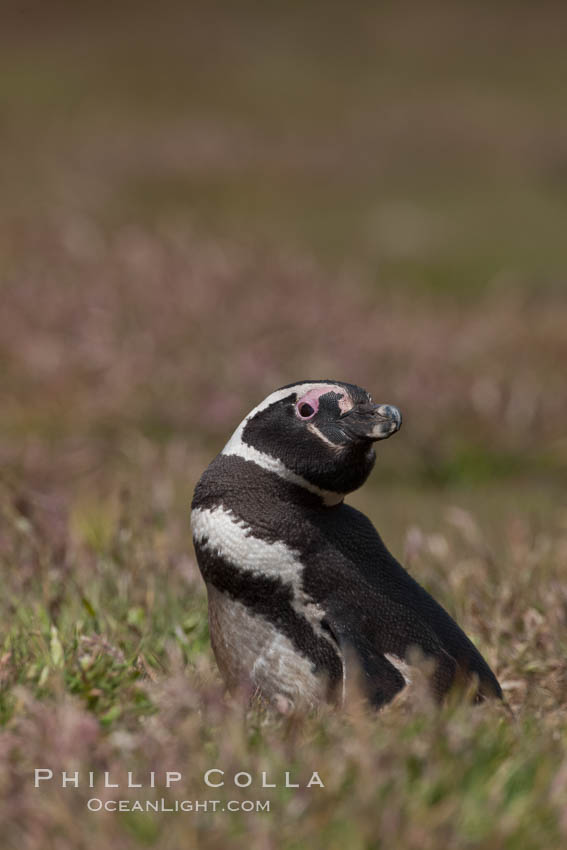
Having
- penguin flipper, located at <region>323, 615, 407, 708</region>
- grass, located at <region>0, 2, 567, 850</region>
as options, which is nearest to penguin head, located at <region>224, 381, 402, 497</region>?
penguin flipper, located at <region>323, 615, 407, 708</region>

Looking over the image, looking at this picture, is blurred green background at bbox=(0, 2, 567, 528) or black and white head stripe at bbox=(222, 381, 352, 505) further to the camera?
blurred green background at bbox=(0, 2, 567, 528)

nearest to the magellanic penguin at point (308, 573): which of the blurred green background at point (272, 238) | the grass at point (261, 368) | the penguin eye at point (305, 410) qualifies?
the penguin eye at point (305, 410)

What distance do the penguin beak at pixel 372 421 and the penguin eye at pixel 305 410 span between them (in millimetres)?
139

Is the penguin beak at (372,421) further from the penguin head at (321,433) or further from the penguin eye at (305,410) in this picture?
the penguin eye at (305,410)

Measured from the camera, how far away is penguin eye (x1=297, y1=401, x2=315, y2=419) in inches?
164

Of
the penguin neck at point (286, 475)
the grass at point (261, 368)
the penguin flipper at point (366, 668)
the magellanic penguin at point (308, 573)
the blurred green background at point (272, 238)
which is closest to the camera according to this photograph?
the grass at point (261, 368)

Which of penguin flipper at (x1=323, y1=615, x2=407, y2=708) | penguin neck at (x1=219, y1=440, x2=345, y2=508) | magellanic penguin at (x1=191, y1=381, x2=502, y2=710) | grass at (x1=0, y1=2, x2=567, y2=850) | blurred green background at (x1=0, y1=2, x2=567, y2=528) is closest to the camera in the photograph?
grass at (x1=0, y1=2, x2=567, y2=850)

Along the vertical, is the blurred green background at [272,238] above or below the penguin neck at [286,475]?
below

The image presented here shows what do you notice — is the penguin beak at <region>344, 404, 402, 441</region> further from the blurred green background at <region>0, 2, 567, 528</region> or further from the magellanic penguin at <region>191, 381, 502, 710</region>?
the blurred green background at <region>0, 2, 567, 528</region>

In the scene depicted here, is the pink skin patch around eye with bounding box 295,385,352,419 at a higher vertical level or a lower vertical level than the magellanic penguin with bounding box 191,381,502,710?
higher

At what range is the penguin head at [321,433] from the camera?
404 cm

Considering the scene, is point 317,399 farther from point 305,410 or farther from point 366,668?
point 366,668

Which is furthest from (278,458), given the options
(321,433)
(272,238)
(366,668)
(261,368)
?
(272,238)

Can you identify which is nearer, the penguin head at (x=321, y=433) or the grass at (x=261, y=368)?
the grass at (x=261, y=368)
